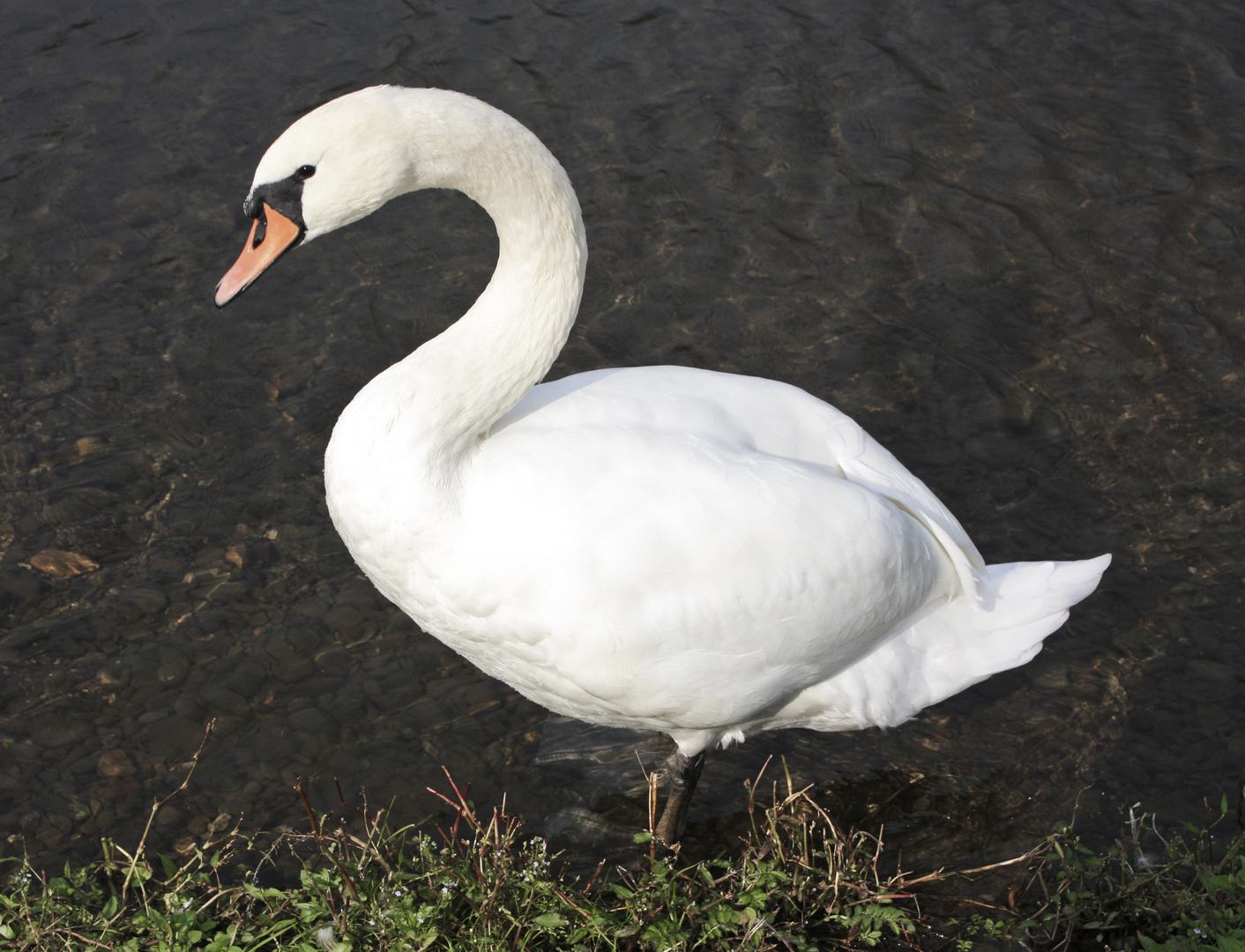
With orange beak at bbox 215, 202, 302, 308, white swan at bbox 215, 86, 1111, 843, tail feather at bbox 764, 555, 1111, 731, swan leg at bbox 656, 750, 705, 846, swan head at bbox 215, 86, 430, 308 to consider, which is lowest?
swan leg at bbox 656, 750, 705, 846

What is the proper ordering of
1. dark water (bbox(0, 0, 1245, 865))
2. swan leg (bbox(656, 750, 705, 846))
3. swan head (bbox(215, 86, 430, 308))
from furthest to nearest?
dark water (bbox(0, 0, 1245, 865)) → swan leg (bbox(656, 750, 705, 846)) → swan head (bbox(215, 86, 430, 308))

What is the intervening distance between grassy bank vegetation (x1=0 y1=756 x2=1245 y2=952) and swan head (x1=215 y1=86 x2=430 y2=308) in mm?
1500

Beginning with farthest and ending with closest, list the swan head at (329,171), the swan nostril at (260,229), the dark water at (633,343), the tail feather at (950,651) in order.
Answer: the dark water at (633,343) < the tail feather at (950,651) < the swan nostril at (260,229) < the swan head at (329,171)

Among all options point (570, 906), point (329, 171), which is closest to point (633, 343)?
point (329, 171)

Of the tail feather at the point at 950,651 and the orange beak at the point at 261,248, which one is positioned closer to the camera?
the orange beak at the point at 261,248

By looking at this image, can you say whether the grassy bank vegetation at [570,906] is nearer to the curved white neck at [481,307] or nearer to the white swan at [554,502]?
the white swan at [554,502]

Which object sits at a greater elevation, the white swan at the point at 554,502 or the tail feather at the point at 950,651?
the white swan at the point at 554,502

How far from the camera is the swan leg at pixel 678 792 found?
390 cm

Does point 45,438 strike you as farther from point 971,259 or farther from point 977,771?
point 971,259

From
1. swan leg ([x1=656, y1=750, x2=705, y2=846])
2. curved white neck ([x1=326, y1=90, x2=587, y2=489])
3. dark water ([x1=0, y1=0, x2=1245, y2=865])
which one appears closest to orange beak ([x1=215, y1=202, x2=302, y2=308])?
curved white neck ([x1=326, y1=90, x2=587, y2=489])

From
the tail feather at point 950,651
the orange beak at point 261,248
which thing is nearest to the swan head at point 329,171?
the orange beak at point 261,248

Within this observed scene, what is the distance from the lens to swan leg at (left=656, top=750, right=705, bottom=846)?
3.90 m

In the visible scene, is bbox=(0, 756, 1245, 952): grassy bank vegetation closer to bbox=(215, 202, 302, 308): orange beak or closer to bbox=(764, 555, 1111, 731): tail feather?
bbox=(764, 555, 1111, 731): tail feather

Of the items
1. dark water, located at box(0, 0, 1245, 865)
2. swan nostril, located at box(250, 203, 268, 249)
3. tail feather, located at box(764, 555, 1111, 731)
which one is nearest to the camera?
swan nostril, located at box(250, 203, 268, 249)
